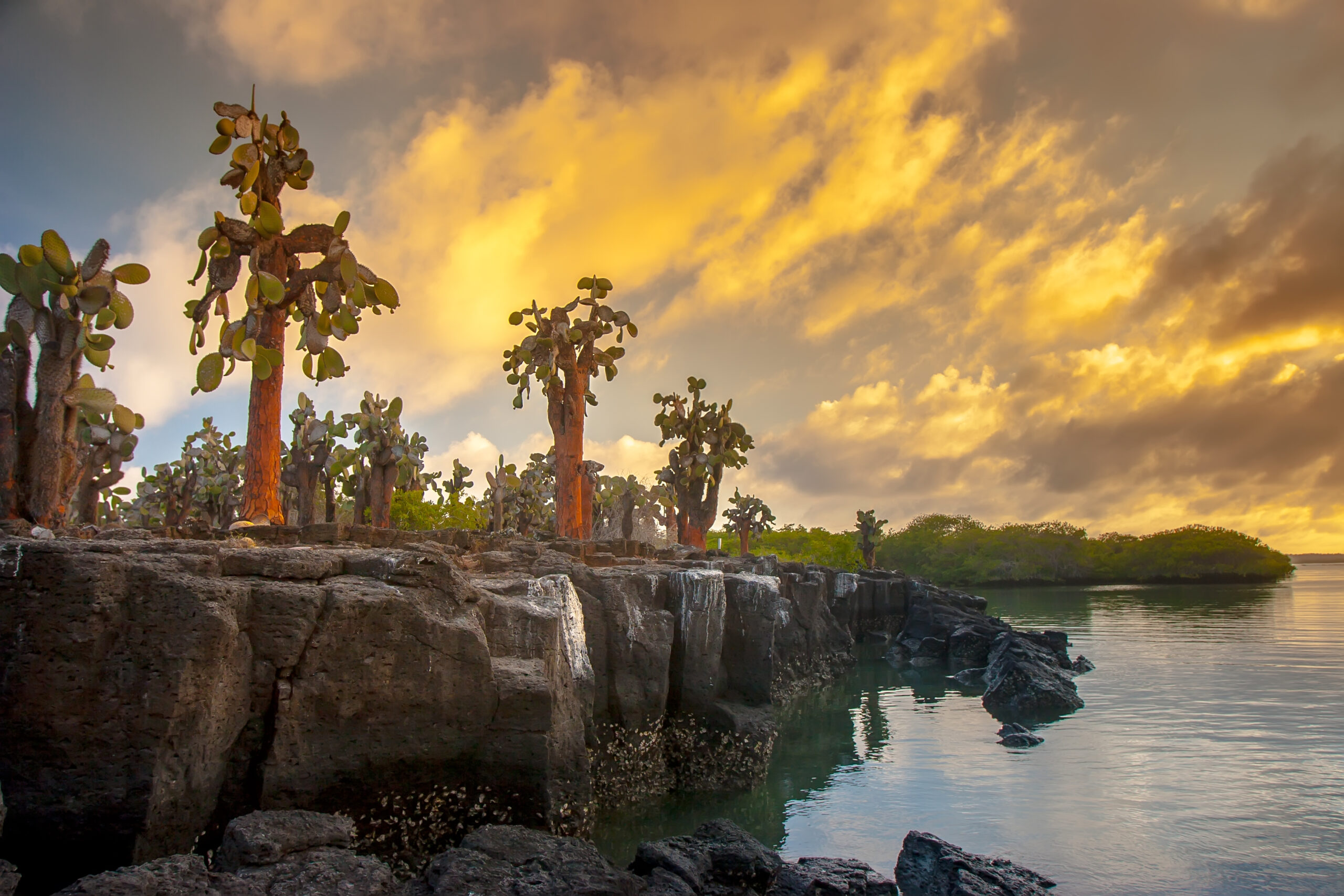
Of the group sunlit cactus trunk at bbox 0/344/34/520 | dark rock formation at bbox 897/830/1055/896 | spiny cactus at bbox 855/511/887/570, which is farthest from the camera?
spiny cactus at bbox 855/511/887/570

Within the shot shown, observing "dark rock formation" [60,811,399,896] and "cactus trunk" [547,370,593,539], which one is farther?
"cactus trunk" [547,370,593,539]

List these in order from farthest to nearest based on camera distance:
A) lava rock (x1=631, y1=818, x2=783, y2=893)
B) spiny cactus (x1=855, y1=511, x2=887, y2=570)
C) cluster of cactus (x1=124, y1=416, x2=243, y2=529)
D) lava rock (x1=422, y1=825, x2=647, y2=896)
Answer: spiny cactus (x1=855, y1=511, x2=887, y2=570)
cluster of cactus (x1=124, y1=416, x2=243, y2=529)
lava rock (x1=631, y1=818, x2=783, y2=893)
lava rock (x1=422, y1=825, x2=647, y2=896)

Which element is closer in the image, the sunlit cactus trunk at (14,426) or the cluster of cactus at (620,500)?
the sunlit cactus trunk at (14,426)

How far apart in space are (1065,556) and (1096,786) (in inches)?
3633

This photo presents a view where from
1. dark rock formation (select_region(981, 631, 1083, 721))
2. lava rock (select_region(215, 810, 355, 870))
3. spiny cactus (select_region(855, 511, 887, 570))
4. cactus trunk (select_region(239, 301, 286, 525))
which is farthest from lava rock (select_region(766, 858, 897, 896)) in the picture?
spiny cactus (select_region(855, 511, 887, 570))

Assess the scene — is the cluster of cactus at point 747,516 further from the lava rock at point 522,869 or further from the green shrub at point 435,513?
the lava rock at point 522,869

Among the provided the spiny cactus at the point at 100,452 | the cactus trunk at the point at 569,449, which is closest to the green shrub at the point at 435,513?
the cactus trunk at the point at 569,449

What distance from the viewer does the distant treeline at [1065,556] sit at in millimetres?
91562

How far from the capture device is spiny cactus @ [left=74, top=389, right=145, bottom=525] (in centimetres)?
1745

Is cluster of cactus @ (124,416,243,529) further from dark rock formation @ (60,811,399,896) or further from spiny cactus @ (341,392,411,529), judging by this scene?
dark rock formation @ (60,811,399,896)

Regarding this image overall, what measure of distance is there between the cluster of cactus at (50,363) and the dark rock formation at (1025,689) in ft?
60.6

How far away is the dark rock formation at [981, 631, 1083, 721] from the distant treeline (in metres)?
62.9

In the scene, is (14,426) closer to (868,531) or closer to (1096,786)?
(1096,786)

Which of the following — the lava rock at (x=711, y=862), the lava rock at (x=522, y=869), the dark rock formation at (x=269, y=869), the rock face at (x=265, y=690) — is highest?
the rock face at (x=265, y=690)
